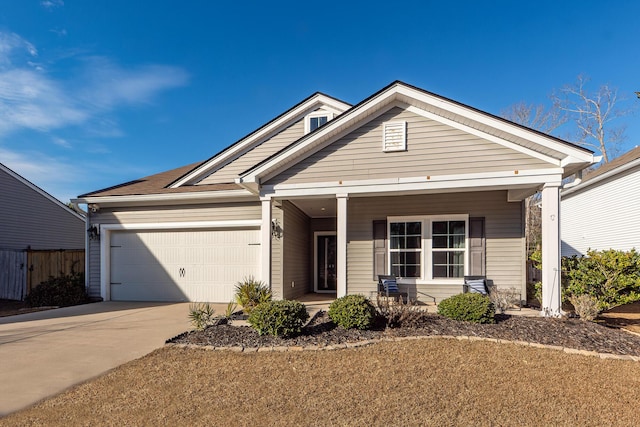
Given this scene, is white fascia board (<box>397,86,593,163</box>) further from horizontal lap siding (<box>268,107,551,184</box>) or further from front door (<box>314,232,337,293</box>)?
front door (<box>314,232,337,293</box>)

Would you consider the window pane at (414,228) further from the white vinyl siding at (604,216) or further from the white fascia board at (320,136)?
the white vinyl siding at (604,216)

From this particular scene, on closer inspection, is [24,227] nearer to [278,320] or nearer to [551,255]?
[278,320]

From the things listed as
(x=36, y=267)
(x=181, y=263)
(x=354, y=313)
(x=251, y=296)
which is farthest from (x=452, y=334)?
(x=36, y=267)

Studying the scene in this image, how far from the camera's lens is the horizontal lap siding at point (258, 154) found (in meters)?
11.1

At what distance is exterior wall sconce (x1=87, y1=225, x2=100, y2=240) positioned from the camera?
10148mm

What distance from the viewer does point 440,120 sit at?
733 cm

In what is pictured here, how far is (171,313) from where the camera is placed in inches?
317

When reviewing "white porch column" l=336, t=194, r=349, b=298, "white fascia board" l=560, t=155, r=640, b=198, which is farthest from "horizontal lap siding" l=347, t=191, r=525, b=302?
"white fascia board" l=560, t=155, r=640, b=198

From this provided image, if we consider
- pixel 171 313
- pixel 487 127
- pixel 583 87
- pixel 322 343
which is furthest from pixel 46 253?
pixel 583 87

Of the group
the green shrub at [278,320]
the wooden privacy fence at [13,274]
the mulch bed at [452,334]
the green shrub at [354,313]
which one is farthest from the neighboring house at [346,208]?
the wooden privacy fence at [13,274]

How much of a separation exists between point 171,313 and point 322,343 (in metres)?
4.57

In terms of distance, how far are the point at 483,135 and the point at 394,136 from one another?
1830 mm

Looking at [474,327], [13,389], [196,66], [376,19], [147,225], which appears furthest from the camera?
[196,66]

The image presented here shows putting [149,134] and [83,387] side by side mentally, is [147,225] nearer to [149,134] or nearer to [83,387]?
[83,387]
